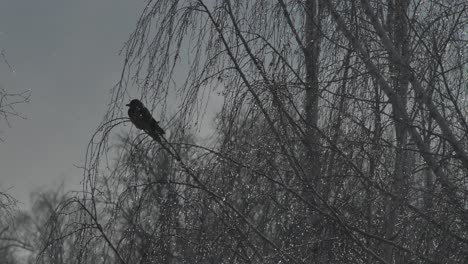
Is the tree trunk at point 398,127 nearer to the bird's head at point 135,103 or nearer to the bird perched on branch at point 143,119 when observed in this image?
the bird perched on branch at point 143,119

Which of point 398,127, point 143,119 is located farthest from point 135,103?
point 398,127

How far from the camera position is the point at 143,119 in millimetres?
2920

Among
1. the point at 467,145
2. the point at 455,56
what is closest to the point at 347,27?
the point at 455,56

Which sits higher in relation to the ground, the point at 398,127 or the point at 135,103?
the point at 135,103

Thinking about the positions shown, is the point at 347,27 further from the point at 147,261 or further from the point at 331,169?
the point at 147,261

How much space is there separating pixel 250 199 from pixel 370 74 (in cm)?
74

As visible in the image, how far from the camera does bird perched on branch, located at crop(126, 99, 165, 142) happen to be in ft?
9.31

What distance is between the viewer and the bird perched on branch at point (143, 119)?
9.31 feet

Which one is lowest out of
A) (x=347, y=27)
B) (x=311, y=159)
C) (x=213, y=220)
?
(x=213, y=220)

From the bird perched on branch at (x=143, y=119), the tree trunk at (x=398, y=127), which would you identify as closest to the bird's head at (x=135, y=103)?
the bird perched on branch at (x=143, y=119)

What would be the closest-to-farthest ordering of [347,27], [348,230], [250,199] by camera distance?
[348,230]
[250,199]
[347,27]

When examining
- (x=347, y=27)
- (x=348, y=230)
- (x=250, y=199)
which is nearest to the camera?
(x=348, y=230)

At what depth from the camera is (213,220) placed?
2754 millimetres

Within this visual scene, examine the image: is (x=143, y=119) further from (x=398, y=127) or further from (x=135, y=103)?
(x=398, y=127)
